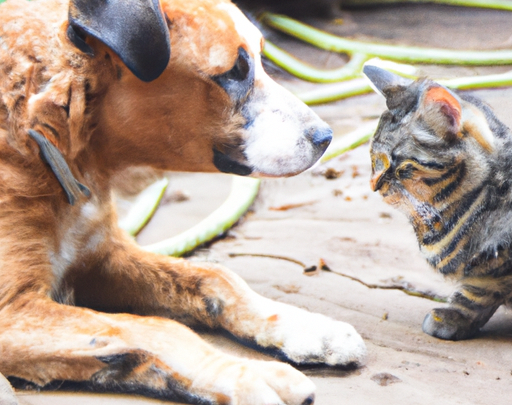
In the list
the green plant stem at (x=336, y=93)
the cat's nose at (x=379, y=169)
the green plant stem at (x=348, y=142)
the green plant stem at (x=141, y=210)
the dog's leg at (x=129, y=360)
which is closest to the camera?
the dog's leg at (x=129, y=360)

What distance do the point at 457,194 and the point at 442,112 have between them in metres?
0.28

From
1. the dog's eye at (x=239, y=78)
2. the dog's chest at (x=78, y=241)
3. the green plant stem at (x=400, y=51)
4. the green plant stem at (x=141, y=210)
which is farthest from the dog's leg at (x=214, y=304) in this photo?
the green plant stem at (x=400, y=51)

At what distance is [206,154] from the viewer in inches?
84.3

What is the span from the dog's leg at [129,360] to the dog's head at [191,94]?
0.57 meters

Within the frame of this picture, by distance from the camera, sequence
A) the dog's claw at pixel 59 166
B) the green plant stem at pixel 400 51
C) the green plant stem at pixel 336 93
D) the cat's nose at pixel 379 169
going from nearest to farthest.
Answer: the dog's claw at pixel 59 166 < the cat's nose at pixel 379 169 < the green plant stem at pixel 336 93 < the green plant stem at pixel 400 51

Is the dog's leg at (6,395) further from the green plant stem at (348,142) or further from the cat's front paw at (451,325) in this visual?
the green plant stem at (348,142)

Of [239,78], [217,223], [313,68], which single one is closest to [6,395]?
[239,78]

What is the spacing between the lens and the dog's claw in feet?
6.39

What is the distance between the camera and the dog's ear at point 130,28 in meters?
1.80

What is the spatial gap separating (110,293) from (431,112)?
132 centimetres

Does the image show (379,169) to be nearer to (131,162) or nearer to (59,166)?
(131,162)

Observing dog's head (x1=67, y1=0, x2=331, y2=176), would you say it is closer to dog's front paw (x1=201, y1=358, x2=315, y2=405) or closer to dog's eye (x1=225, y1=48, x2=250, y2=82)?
dog's eye (x1=225, y1=48, x2=250, y2=82)

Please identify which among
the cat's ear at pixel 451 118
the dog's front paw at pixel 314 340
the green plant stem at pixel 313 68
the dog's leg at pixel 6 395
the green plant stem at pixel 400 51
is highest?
the green plant stem at pixel 400 51

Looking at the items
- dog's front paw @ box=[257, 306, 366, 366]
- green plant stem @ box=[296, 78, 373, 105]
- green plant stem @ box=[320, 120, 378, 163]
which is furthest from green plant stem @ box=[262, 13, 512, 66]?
dog's front paw @ box=[257, 306, 366, 366]
